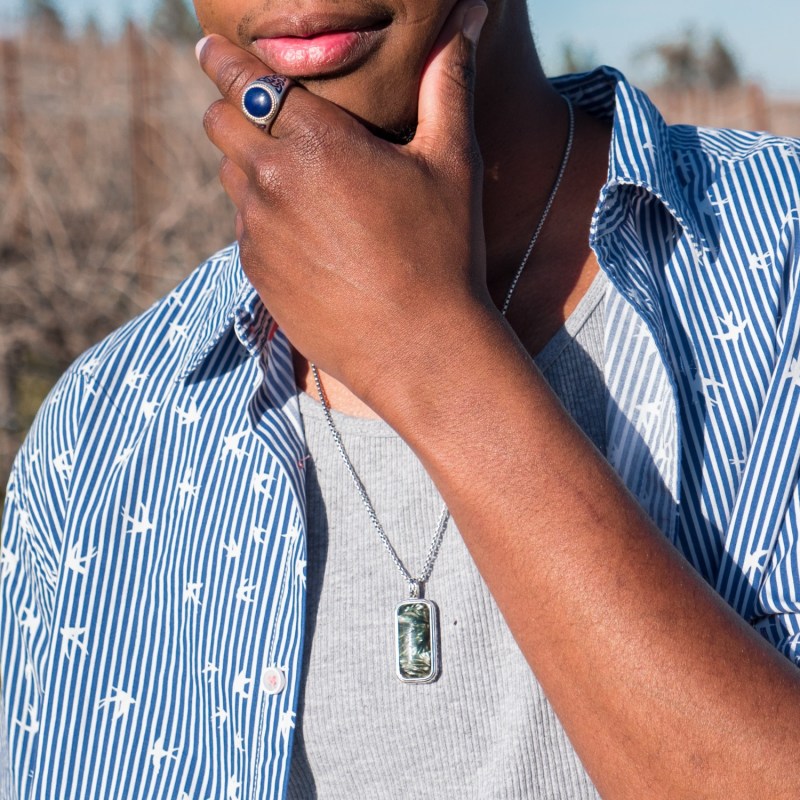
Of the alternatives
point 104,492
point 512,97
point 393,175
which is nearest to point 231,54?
point 393,175

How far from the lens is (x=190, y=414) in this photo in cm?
185

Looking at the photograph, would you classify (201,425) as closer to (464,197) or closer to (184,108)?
(464,197)

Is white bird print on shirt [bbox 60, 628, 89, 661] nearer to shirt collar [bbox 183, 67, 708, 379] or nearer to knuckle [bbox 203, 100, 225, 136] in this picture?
shirt collar [bbox 183, 67, 708, 379]

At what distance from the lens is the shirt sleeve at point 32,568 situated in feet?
6.19

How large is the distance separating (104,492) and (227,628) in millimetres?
348

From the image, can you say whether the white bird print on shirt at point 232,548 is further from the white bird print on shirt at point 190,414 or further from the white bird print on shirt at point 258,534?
the white bird print on shirt at point 190,414

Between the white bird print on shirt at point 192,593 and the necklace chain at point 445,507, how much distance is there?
0.31 m

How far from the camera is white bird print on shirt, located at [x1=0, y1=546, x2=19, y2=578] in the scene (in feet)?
6.51

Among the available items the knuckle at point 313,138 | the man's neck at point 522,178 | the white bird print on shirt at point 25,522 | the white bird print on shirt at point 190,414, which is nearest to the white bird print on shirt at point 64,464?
the white bird print on shirt at point 25,522

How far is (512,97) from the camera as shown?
1836mm

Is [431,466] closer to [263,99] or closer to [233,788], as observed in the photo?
[263,99]

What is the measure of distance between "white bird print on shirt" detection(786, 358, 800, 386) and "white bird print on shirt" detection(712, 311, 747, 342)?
0.09 m

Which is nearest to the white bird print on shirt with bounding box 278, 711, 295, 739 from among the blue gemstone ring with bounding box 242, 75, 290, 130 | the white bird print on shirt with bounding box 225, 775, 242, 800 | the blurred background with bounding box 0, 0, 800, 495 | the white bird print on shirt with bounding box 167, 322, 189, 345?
the white bird print on shirt with bounding box 225, 775, 242, 800

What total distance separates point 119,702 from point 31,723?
0.22 metres
